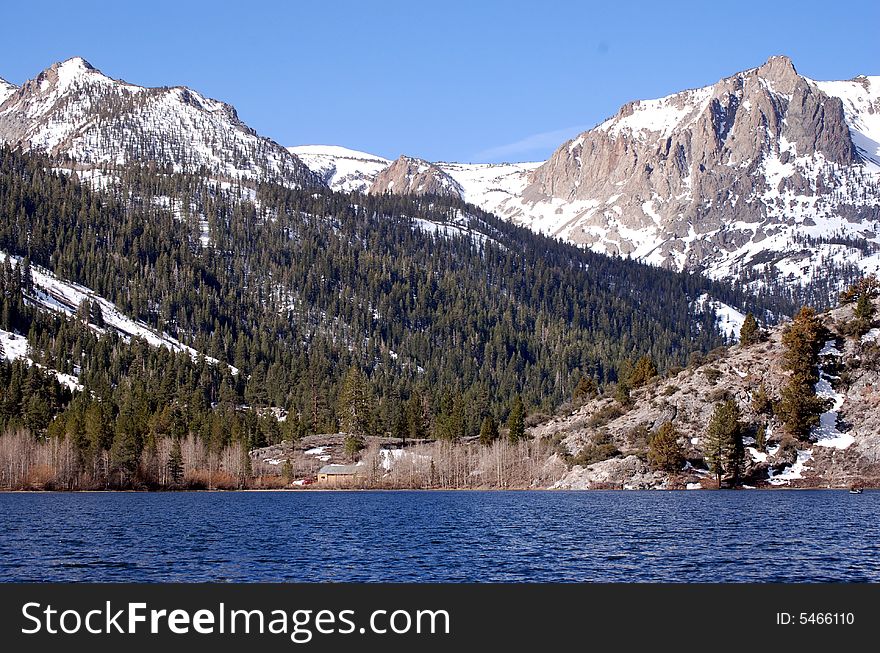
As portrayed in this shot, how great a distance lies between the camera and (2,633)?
49.2 m

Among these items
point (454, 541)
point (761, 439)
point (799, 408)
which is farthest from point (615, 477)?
point (454, 541)

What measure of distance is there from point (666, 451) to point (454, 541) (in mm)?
98352

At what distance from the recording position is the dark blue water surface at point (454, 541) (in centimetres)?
7225

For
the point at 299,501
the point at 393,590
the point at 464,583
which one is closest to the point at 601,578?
the point at 464,583

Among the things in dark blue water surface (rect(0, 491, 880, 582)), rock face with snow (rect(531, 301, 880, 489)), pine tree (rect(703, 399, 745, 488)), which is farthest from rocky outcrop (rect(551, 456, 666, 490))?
dark blue water surface (rect(0, 491, 880, 582))

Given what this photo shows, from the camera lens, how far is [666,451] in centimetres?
18450

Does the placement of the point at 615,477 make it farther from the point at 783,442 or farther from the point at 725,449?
the point at 783,442

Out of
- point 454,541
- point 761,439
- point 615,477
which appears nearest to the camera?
point 454,541

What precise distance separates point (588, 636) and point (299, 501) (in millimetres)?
123070

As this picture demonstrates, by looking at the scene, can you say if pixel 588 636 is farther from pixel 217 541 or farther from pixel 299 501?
pixel 299 501

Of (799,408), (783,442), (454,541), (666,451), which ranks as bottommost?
(454,541)

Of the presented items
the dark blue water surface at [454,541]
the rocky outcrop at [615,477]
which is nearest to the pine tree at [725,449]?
the rocky outcrop at [615,477]

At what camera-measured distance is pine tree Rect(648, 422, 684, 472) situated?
184 metres

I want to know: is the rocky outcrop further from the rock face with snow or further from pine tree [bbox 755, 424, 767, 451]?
pine tree [bbox 755, 424, 767, 451]
